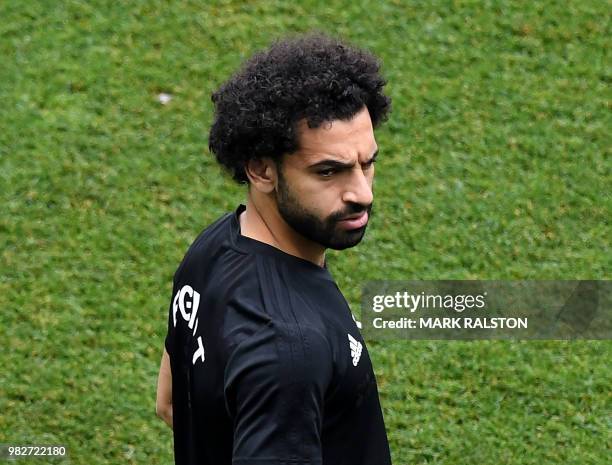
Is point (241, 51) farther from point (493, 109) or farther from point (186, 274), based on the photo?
point (186, 274)

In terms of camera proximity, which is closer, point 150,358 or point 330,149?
point 330,149

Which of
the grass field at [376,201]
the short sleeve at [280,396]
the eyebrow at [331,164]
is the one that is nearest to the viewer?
the short sleeve at [280,396]

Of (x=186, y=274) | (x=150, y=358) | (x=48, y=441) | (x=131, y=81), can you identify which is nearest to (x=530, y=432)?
(x=150, y=358)

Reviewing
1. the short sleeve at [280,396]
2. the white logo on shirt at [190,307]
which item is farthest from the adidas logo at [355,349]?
the white logo on shirt at [190,307]

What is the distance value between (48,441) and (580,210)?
118 inches

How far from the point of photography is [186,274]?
126 inches

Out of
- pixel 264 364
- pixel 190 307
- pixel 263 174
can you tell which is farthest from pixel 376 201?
pixel 264 364

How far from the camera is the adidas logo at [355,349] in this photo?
2822 millimetres

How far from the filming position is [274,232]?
2.96 metres

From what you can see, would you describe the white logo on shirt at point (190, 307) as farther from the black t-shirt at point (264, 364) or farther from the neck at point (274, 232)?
the neck at point (274, 232)

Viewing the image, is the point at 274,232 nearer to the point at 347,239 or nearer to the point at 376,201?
the point at 347,239

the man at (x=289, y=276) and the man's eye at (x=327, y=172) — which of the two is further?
the man's eye at (x=327, y=172)

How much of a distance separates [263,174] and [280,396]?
2.03 feet

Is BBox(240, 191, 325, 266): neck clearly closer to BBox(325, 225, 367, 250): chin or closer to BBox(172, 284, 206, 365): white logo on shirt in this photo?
BBox(325, 225, 367, 250): chin
